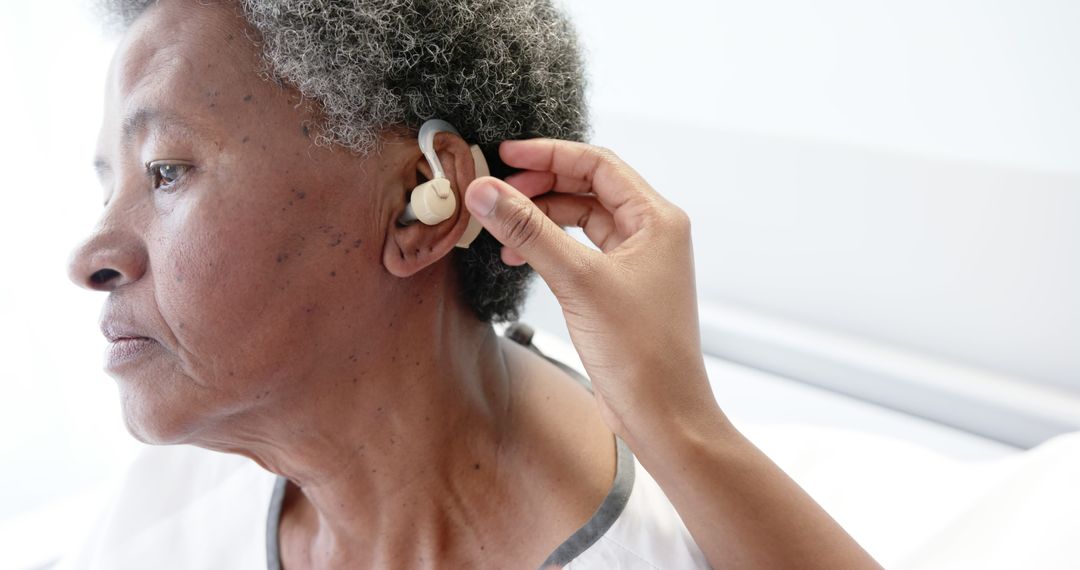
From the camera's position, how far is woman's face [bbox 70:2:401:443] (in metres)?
1.11

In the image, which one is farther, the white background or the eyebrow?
the white background

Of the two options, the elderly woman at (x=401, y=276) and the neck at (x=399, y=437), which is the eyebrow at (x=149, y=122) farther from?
the neck at (x=399, y=437)

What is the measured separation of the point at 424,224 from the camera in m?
1.19

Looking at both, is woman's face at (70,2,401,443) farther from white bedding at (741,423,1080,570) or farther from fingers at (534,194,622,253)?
white bedding at (741,423,1080,570)

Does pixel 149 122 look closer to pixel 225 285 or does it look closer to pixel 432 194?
pixel 225 285

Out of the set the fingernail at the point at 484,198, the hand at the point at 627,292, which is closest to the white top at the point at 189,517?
the hand at the point at 627,292

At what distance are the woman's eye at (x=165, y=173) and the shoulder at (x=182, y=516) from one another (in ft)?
2.24

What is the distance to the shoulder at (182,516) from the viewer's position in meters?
1.60

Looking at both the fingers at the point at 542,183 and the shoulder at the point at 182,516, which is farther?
the shoulder at the point at 182,516

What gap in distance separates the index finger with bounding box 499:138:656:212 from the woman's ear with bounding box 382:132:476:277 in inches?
2.6

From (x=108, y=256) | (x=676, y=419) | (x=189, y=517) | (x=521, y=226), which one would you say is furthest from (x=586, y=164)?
(x=189, y=517)

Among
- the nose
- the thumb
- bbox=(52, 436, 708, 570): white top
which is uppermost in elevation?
the thumb

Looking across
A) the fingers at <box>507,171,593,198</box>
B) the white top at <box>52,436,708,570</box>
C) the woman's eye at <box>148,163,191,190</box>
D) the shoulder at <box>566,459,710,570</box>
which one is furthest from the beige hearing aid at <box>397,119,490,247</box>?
the white top at <box>52,436,708,570</box>

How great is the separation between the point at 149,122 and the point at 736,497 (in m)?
0.87
